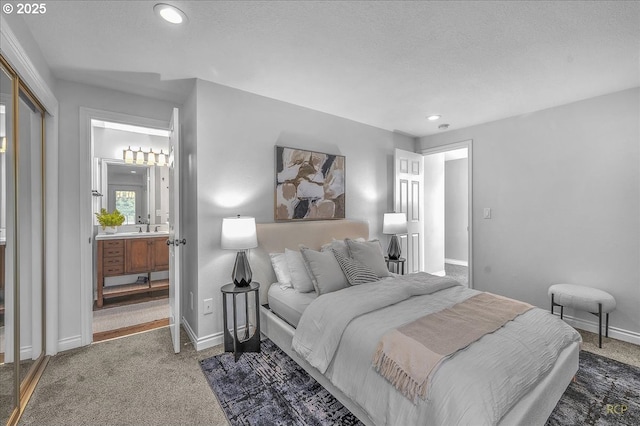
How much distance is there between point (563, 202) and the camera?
3.18 metres

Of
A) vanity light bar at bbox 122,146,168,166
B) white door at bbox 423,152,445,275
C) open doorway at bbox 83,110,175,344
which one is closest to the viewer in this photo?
open doorway at bbox 83,110,175,344

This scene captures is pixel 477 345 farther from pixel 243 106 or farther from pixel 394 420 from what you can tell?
pixel 243 106

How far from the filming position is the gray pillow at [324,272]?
246 centimetres

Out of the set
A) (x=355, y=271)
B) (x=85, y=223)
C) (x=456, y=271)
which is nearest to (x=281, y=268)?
(x=355, y=271)

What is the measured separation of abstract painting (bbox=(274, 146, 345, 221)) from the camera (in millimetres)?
3150

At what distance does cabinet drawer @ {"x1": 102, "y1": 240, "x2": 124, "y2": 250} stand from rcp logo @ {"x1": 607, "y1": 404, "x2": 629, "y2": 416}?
5.10 meters

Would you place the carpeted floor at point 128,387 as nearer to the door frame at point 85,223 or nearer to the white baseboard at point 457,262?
the door frame at point 85,223

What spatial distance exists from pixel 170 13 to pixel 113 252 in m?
3.37

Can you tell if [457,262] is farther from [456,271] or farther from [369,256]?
[369,256]

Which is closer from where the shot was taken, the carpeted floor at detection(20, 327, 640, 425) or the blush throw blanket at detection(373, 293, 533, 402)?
the blush throw blanket at detection(373, 293, 533, 402)

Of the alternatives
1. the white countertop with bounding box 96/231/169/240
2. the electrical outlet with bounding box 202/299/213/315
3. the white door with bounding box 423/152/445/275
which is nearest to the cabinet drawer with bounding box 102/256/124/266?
the white countertop with bounding box 96/231/169/240

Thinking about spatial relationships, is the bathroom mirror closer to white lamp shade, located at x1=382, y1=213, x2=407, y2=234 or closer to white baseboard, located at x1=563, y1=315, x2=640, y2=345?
white lamp shade, located at x1=382, y1=213, x2=407, y2=234

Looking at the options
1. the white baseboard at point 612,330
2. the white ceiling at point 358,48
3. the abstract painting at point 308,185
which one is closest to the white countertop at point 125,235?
the white ceiling at point 358,48

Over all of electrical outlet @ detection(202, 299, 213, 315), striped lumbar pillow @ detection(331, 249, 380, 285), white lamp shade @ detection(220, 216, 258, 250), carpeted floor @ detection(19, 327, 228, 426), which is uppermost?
white lamp shade @ detection(220, 216, 258, 250)
